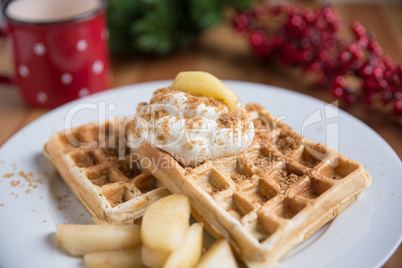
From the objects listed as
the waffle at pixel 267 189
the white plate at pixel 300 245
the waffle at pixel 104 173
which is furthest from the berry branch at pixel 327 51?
the waffle at pixel 104 173

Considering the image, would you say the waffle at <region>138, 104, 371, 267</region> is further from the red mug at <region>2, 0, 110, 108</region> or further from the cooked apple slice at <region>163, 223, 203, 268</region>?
the red mug at <region>2, 0, 110, 108</region>

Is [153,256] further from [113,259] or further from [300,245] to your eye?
[300,245]

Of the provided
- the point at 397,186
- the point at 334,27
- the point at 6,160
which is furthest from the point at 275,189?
the point at 334,27

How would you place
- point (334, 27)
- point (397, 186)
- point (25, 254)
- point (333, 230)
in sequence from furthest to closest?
point (334, 27) → point (397, 186) → point (333, 230) → point (25, 254)

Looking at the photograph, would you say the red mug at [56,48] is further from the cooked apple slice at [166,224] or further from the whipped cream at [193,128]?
the cooked apple slice at [166,224]

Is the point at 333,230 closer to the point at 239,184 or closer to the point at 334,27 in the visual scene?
the point at 239,184

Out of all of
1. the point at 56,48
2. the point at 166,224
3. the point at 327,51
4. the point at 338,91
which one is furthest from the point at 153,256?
the point at 327,51

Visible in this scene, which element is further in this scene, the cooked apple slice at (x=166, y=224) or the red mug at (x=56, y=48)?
the red mug at (x=56, y=48)
